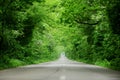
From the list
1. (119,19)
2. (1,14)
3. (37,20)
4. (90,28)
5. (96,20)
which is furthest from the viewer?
(90,28)

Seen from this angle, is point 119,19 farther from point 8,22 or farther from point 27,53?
point 27,53

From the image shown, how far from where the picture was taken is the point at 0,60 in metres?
34.4

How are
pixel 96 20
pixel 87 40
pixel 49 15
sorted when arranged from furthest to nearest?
pixel 87 40, pixel 49 15, pixel 96 20

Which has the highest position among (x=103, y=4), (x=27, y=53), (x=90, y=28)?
(x=103, y=4)

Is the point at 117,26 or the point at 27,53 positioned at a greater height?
the point at 117,26

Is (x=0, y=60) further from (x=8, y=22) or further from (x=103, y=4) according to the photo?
(x=103, y=4)

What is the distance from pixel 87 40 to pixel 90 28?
4.12 meters

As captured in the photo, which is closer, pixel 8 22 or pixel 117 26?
pixel 117 26

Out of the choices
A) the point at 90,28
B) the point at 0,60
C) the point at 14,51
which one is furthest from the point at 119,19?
the point at 90,28

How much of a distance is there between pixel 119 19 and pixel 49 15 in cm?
2341

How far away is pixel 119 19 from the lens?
25.5 meters

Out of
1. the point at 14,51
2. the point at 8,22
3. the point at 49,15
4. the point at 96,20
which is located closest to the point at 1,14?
the point at 8,22

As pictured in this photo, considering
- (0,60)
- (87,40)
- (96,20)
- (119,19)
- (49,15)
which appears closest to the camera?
(119,19)

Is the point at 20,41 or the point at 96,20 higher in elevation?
the point at 96,20
